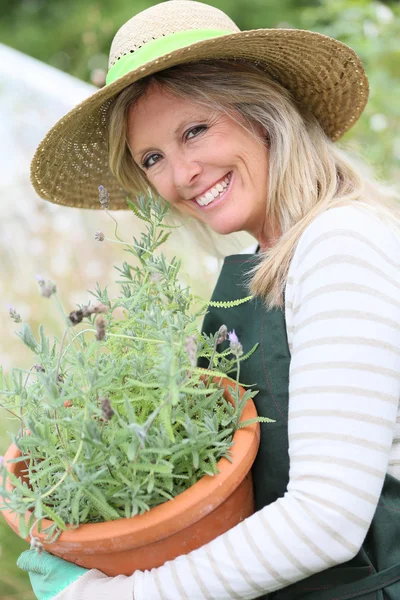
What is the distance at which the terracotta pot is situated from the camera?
1.06 meters

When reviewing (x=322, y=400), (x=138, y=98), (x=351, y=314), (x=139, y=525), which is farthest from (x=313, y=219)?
(x=139, y=525)

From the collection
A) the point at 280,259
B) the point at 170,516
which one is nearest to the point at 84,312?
the point at 170,516

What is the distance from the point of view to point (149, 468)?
1.00 meters

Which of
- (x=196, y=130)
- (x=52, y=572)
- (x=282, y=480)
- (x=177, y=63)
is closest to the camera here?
(x=52, y=572)

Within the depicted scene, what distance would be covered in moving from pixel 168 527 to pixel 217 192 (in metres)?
0.80

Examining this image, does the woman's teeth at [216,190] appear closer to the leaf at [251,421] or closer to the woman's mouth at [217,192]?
the woman's mouth at [217,192]

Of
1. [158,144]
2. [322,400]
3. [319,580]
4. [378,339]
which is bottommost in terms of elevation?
[319,580]

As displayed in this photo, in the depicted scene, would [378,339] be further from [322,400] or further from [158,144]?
[158,144]

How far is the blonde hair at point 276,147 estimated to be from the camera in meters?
1.37

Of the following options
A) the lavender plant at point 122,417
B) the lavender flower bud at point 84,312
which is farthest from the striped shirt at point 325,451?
the lavender flower bud at point 84,312

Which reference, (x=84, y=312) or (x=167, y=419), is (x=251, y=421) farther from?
(x=84, y=312)

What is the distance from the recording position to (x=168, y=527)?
1064 mm

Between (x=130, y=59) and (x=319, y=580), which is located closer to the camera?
(x=319, y=580)

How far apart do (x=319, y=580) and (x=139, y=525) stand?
0.38 metres
